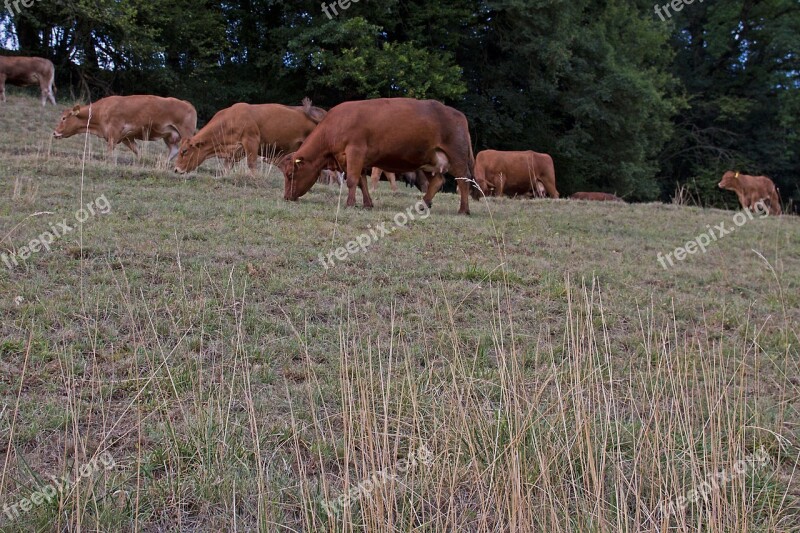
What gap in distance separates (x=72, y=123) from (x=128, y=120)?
122 centimetres

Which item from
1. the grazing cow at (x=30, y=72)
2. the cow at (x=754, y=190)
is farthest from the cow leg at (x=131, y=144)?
the cow at (x=754, y=190)

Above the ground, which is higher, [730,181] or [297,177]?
[730,181]

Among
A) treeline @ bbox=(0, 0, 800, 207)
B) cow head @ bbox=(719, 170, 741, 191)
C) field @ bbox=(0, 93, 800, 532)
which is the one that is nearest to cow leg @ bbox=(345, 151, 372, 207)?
field @ bbox=(0, 93, 800, 532)

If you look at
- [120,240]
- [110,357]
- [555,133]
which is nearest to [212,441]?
[110,357]

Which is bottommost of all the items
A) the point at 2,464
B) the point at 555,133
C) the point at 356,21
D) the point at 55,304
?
the point at 2,464

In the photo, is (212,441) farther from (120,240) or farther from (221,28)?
(221,28)

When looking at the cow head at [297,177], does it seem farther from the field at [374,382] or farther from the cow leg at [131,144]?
the cow leg at [131,144]

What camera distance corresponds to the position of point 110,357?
4.46m

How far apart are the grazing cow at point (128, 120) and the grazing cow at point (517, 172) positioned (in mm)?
7443

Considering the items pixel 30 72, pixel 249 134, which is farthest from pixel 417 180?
pixel 30 72

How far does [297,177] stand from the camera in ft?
36.2

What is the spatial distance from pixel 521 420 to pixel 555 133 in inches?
1049

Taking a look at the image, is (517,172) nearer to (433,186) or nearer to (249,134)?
(249,134)

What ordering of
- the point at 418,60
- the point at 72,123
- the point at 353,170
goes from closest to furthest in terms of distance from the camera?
1. the point at 353,170
2. the point at 72,123
3. the point at 418,60
